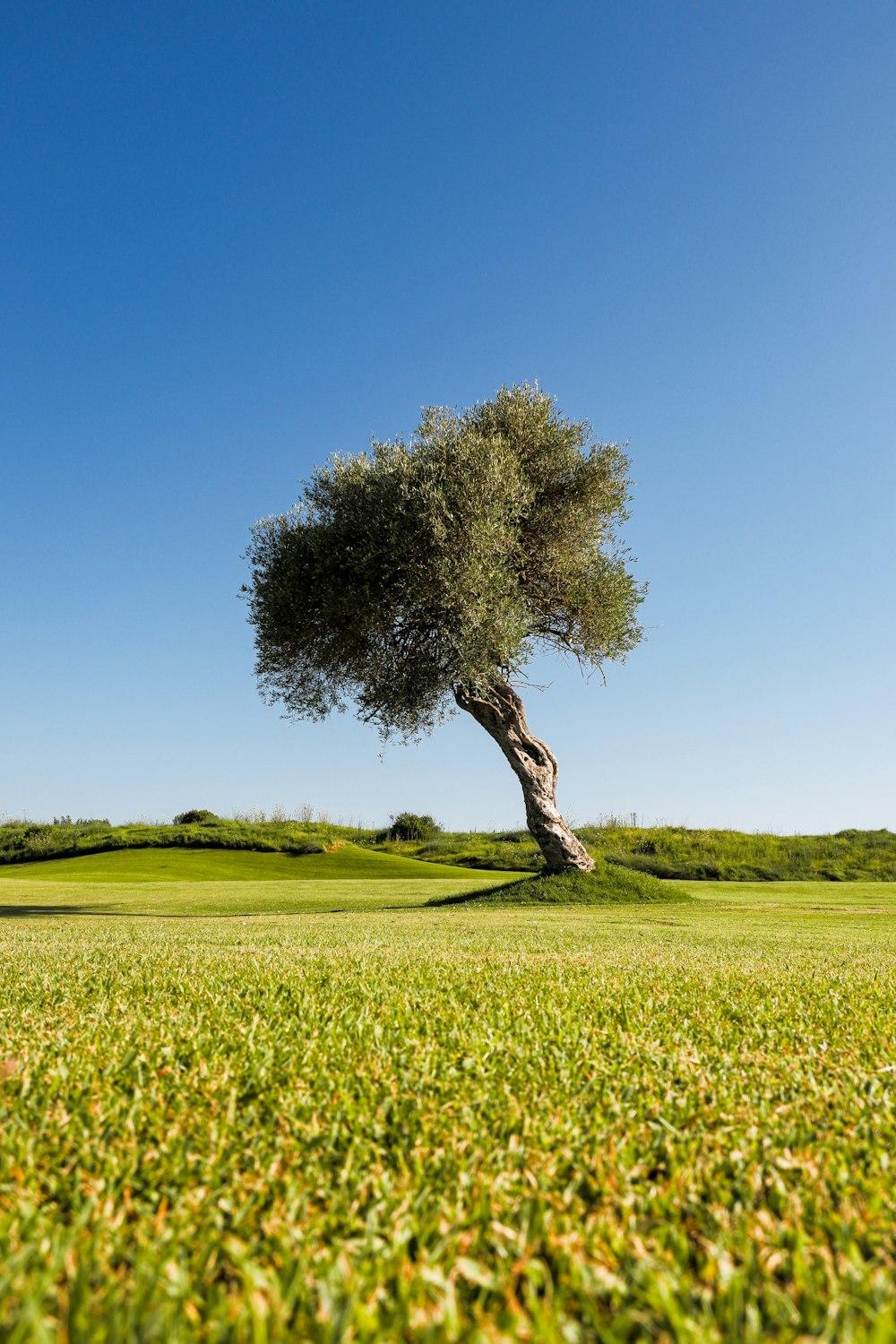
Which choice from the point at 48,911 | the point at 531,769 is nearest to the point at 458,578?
the point at 531,769

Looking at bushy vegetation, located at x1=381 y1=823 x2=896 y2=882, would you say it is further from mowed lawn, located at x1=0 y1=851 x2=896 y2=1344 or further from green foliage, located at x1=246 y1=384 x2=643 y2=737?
mowed lawn, located at x1=0 y1=851 x2=896 y2=1344

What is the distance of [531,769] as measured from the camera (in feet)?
81.0

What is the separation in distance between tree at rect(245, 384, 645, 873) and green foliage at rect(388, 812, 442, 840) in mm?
29310

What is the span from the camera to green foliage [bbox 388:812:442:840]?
53500 mm

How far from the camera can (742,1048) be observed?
3912 mm

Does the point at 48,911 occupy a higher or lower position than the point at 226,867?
higher

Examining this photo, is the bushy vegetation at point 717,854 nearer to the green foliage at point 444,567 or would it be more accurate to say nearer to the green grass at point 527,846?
the green grass at point 527,846

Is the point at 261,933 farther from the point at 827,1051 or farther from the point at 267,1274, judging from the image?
the point at 267,1274

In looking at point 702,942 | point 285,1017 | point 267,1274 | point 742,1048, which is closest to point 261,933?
point 702,942

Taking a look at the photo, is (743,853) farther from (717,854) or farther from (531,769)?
(531,769)

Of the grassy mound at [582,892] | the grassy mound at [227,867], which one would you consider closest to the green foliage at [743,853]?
the grassy mound at [227,867]

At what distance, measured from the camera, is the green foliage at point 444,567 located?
22.0 metres

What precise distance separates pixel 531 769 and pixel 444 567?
23.9 ft

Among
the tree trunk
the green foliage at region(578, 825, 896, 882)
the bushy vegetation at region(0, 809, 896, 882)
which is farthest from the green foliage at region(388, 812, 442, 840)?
the tree trunk
